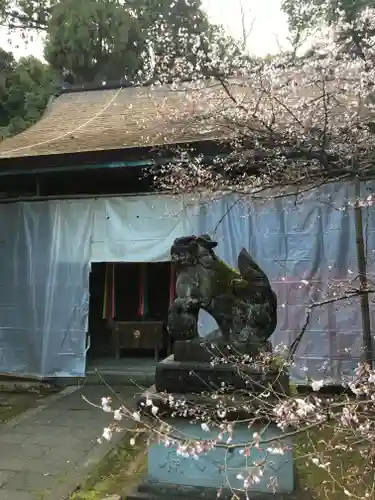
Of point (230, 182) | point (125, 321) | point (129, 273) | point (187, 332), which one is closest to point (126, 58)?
point (129, 273)

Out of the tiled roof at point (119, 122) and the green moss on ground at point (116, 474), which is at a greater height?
the tiled roof at point (119, 122)

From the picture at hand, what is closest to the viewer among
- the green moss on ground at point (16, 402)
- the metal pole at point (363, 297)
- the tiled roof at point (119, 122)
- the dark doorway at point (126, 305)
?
the metal pole at point (363, 297)

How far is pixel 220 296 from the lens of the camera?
424 centimetres

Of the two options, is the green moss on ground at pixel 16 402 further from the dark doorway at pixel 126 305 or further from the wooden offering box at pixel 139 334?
the wooden offering box at pixel 139 334

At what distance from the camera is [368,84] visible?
4.75 metres

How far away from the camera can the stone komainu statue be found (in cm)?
409

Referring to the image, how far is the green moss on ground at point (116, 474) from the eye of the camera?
13.9ft

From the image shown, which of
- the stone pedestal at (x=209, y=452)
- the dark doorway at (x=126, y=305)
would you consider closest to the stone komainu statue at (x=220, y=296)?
the stone pedestal at (x=209, y=452)

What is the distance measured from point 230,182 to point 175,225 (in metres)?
1.26

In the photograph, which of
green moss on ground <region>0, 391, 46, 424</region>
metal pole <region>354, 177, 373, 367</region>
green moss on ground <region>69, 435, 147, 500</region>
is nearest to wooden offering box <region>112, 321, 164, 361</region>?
green moss on ground <region>0, 391, 46, 424</region>

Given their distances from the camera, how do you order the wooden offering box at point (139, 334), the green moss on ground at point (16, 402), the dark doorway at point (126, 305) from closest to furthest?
the green moss on ground at point (16, 402) < the wooden offering box at point (139, 334) < the dark doorway at point (126, 305)

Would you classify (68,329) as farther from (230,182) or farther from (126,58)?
(126,58)

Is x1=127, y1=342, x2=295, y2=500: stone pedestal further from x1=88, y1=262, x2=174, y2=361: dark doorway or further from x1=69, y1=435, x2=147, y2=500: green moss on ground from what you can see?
x1=88, y1=262, x2=174, y2=361: dark doorway

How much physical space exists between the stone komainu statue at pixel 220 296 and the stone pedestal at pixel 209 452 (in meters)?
0.21
